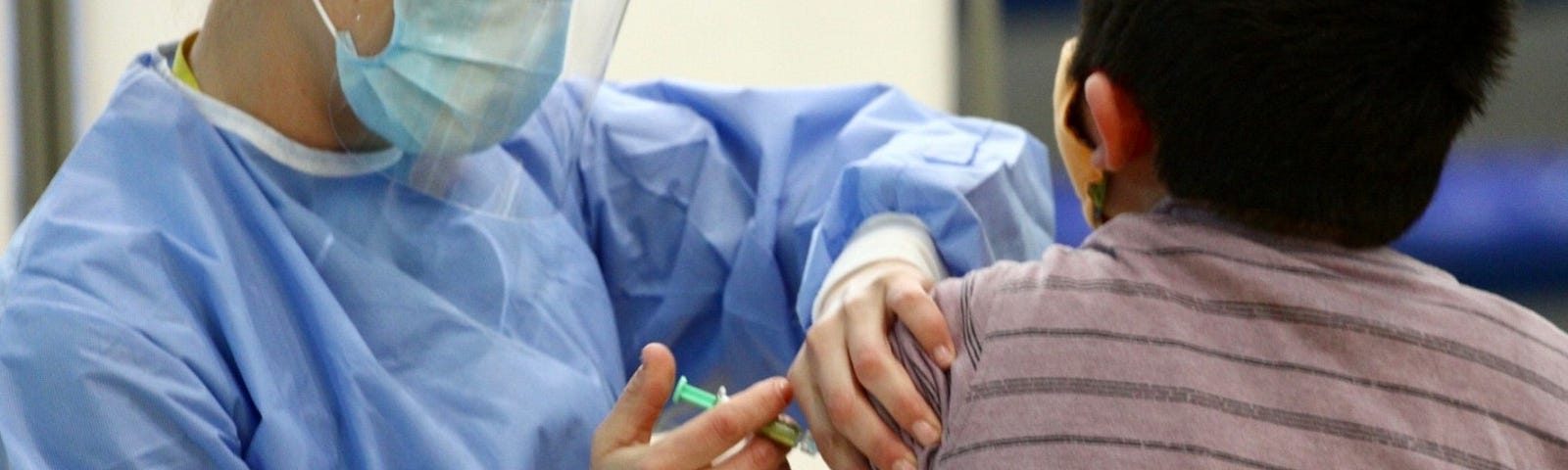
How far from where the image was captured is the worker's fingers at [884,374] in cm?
78

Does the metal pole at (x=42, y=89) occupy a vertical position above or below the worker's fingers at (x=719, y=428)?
below

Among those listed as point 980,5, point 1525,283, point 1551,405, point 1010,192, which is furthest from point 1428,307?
point 1525,283

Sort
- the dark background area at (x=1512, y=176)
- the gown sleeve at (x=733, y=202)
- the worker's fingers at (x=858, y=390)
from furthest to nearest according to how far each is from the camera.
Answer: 1. the dark background area at (x=1512, y=176)
2. the gown sleeve at (x=733, y=202)
3. the worker's fingers at (x=858, y=390)

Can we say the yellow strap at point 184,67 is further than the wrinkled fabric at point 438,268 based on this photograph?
Yes

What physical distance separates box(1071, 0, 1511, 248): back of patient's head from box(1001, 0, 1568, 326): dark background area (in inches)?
61.2

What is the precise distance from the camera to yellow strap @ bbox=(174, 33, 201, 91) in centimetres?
96

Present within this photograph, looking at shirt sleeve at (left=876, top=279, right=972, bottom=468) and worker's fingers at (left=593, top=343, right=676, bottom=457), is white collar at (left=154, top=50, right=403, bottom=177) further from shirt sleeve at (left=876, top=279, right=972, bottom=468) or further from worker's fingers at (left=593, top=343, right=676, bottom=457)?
shirt sleeve at (left=876, top=279, right=972, bottom=468)

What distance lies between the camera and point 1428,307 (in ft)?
2.38

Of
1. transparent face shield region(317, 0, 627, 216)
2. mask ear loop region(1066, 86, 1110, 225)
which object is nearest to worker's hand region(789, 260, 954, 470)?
mask ear loop region(1066, 86, 1110, 225)

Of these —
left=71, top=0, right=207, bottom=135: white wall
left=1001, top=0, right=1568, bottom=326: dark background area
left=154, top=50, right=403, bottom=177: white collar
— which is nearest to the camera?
left=154, top=50, right=403, bottom=177: white collar

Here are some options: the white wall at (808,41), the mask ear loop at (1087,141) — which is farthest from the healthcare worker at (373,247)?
the white wall at (808,41)

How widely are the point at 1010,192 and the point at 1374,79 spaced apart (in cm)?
39

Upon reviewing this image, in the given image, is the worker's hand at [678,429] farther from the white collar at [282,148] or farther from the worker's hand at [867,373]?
the white collar at [282,148]

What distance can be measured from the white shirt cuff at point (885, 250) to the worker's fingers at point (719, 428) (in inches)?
5.2
